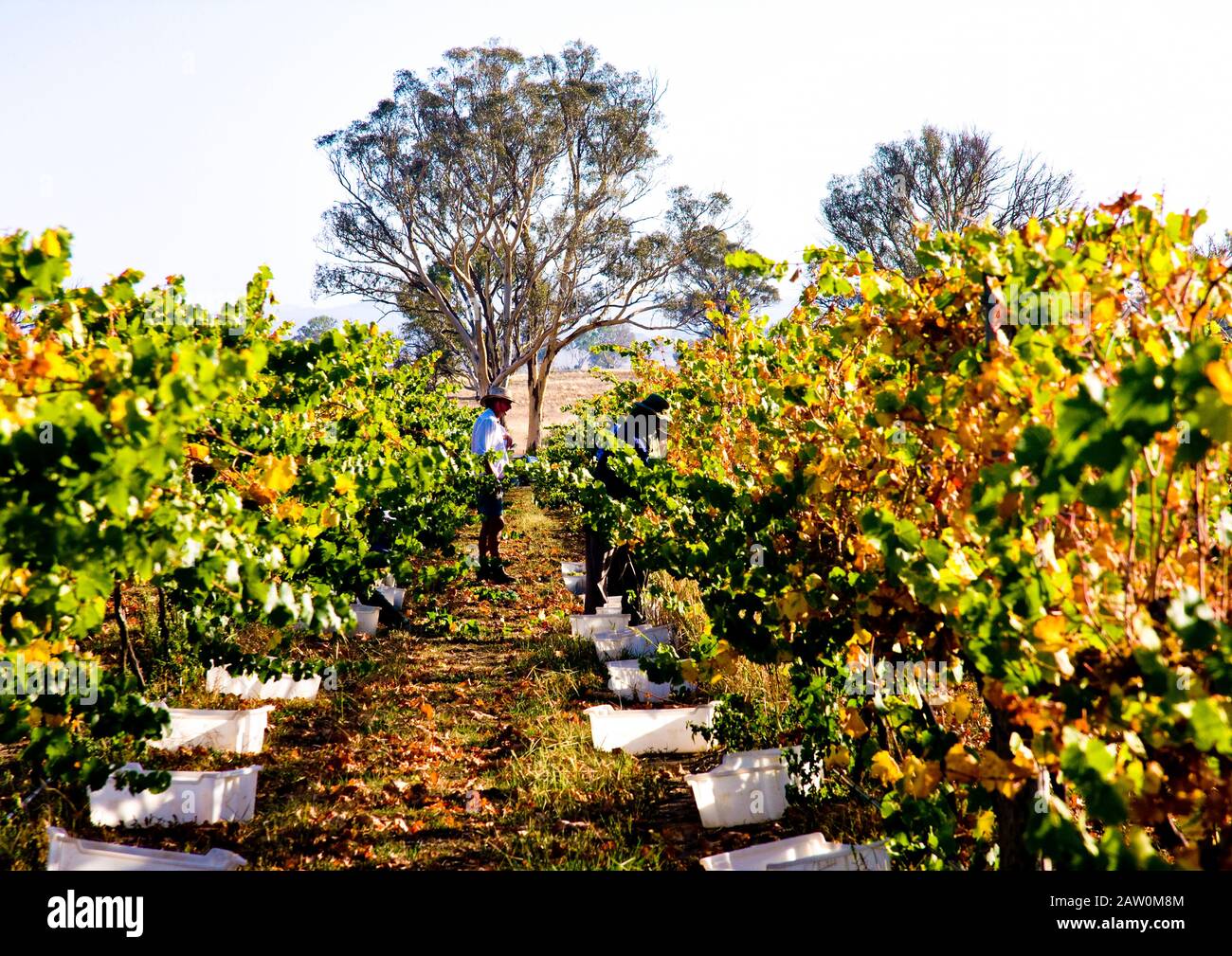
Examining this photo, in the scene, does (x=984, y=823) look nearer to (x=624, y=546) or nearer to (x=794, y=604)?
(x=794, y=604)

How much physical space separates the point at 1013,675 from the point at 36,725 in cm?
283

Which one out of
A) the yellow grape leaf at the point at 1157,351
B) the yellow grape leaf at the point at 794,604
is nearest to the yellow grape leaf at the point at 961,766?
the yellow grape leaf at the point at 794,604

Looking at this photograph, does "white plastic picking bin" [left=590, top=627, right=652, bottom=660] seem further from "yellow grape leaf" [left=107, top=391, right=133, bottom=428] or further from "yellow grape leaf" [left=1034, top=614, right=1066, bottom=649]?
"yellow grape leaf" [left=107, top=391, right=133, bottom=428]

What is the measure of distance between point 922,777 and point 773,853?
0.96 metres

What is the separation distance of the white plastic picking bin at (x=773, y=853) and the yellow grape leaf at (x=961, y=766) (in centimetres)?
94

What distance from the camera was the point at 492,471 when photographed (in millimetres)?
8555

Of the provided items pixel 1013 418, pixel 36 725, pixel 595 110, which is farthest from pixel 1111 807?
pixel 595 110

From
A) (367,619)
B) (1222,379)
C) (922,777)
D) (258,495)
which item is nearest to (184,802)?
(258,495)

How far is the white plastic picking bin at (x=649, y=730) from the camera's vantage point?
4633mm

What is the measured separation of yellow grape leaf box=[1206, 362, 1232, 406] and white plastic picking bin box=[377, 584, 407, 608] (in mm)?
7046

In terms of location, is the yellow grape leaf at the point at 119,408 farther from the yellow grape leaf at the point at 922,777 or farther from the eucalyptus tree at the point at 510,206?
the eucalyptus tree at the point at 510,206

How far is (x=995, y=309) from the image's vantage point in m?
2.34

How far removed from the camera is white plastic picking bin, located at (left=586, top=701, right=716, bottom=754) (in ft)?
15.2
